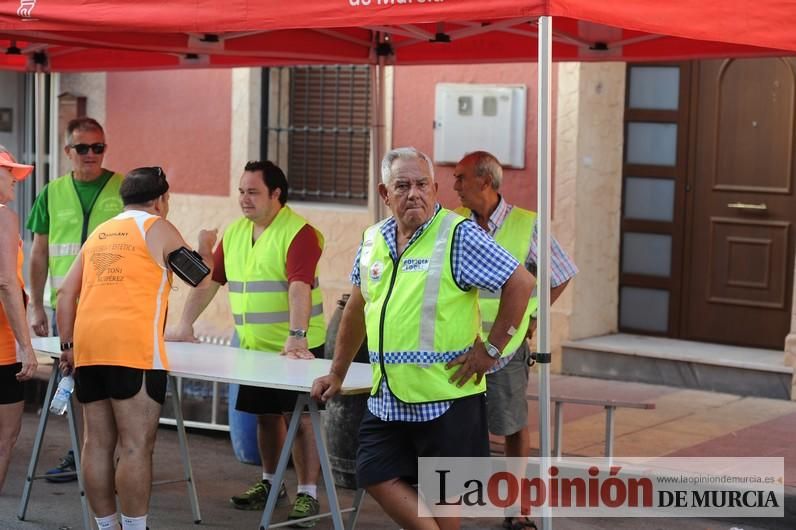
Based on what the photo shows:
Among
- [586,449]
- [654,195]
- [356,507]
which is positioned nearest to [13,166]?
[356,507]

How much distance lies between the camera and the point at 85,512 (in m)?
5.82

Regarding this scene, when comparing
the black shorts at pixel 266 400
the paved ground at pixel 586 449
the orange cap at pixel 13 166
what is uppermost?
the orange cap at pixel 13 166

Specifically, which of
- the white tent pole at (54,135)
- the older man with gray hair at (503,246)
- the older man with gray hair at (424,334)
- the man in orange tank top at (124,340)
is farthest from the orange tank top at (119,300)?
the white tent pole at (54,135)

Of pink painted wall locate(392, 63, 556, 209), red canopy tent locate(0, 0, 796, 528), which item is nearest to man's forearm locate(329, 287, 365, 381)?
red canopy tent locate(0, 0, 796, 528)

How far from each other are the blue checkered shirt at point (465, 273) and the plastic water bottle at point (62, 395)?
1.54 meters

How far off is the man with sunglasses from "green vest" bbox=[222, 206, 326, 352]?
95 centimetres

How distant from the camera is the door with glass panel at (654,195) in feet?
30.1

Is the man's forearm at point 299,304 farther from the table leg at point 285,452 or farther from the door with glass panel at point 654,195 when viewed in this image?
the door with glass panel at point 654,195

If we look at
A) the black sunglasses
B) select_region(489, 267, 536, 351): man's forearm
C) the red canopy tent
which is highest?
the red canopy tent

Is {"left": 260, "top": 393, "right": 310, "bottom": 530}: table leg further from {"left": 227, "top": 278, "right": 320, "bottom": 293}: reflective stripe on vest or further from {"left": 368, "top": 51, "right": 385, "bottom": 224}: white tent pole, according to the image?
{"left": 368, "top": 51, "right": 385, "bottom": 224}: white tent pole

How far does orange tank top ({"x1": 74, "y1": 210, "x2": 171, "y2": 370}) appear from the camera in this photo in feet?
16.8

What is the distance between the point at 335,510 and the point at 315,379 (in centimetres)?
57

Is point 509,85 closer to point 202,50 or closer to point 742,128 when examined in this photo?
point 742,128

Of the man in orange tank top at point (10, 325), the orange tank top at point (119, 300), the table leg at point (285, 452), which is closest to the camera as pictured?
the orange tank top at point (119, 300)
